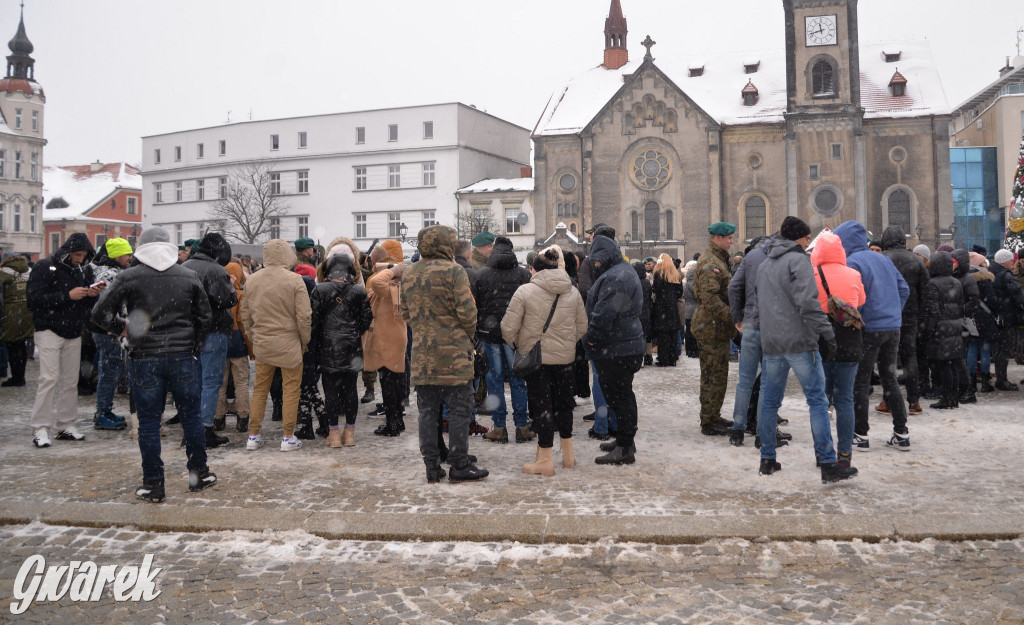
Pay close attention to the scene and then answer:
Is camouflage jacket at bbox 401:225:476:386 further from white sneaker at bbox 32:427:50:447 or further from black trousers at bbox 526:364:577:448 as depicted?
white sneaker at bbox 32:427:50:447

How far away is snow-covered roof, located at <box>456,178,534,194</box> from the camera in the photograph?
168ft

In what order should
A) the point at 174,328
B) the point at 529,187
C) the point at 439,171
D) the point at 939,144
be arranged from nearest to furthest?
the point at 174,328
the point at 939,144
the point at 529,187
the point at 439,171

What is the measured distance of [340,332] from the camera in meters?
7.93

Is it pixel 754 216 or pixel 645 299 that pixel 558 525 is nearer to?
pixel 645 299

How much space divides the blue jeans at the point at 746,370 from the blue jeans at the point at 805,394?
1.15 meters

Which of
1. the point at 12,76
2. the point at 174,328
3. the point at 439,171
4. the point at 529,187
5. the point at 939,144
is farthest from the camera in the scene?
the point at 12,76

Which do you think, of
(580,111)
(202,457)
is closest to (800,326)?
(202,457)

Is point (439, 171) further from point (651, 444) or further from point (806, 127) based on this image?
point (651, 444)

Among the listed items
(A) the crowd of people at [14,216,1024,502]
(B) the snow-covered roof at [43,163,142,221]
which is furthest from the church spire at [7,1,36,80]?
(A) the crowd of people at [14,216,1024,502]

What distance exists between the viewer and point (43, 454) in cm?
773

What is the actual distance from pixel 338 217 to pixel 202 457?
174 feet

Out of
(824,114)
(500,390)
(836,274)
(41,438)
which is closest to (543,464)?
(500,390)

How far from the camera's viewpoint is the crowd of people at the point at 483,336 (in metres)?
6.20

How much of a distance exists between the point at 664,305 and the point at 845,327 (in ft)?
24.8
